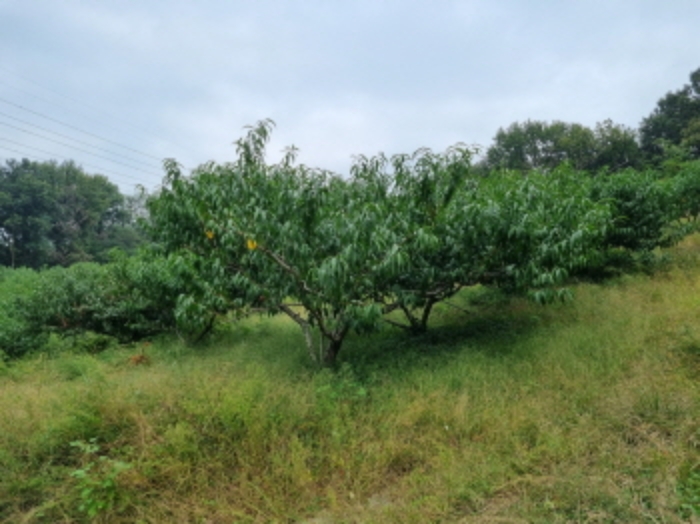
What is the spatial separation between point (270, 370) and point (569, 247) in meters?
3.97

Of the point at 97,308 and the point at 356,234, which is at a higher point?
the point at 356,234

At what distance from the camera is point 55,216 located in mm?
33500

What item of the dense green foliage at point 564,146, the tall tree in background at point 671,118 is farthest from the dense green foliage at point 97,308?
the tall tree in background at point 671,118

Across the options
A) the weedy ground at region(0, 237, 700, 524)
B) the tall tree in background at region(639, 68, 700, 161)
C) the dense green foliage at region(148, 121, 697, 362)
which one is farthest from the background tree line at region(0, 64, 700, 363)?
the tall tree in background at region(639, 68, 700, 161)

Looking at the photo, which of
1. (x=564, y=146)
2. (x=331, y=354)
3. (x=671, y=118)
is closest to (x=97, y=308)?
(x=331, y=354)

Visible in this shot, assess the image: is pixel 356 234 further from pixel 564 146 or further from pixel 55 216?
pixel 55 216

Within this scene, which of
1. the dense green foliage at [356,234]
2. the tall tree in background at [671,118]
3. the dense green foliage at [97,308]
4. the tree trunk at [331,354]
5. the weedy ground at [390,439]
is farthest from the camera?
the tall tree in background at [671,118]

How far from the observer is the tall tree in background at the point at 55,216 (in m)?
31.4

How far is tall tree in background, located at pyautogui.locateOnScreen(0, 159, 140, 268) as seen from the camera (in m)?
31.4

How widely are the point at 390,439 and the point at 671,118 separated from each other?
3089cm

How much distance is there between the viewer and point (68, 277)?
823 cm

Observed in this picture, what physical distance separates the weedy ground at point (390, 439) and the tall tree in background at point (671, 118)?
25.4m

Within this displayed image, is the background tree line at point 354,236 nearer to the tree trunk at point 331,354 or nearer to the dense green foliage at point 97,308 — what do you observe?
the tree trunk at point 331,354

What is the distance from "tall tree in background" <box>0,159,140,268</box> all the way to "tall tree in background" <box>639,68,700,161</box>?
42.4 meters
